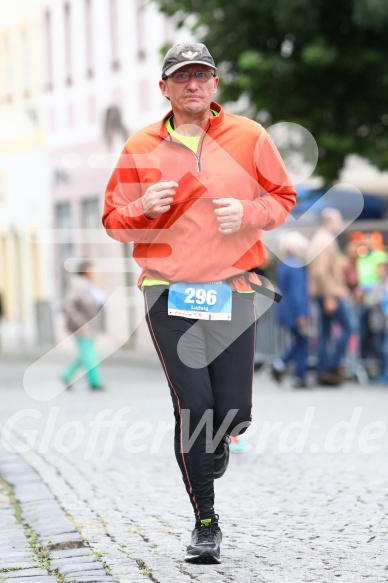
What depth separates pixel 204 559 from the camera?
597cm

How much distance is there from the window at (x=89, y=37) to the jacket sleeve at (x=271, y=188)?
2819cm

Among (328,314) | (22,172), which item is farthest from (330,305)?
(22,172)

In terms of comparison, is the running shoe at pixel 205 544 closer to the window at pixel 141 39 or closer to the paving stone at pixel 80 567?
the paving stone at pixel 80 567

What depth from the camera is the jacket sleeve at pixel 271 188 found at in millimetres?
6184

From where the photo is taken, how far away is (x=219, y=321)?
6207 mm

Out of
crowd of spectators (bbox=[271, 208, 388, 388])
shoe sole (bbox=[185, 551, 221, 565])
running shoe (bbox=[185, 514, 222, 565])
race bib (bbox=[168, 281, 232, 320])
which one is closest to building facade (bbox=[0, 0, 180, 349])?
crowd of spectators (bbox=[271, 208, 388, 388])

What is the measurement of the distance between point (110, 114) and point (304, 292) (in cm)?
1586

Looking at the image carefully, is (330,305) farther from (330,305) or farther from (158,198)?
(158,198)

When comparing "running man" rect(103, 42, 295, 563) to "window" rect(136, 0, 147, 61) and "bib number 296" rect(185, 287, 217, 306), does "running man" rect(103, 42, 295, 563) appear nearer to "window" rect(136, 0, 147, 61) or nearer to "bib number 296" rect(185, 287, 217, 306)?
"bib number 296" rect(185, 287, 217, 306)

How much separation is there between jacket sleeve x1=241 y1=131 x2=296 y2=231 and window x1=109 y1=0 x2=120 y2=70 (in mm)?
26781

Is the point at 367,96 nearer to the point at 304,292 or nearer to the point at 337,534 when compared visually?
the point at 304,292

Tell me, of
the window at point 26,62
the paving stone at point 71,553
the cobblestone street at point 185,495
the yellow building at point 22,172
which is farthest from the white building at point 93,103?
the paving stone at point 71,553

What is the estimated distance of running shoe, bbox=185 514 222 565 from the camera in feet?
19.6

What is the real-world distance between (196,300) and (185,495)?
88.2 inches
